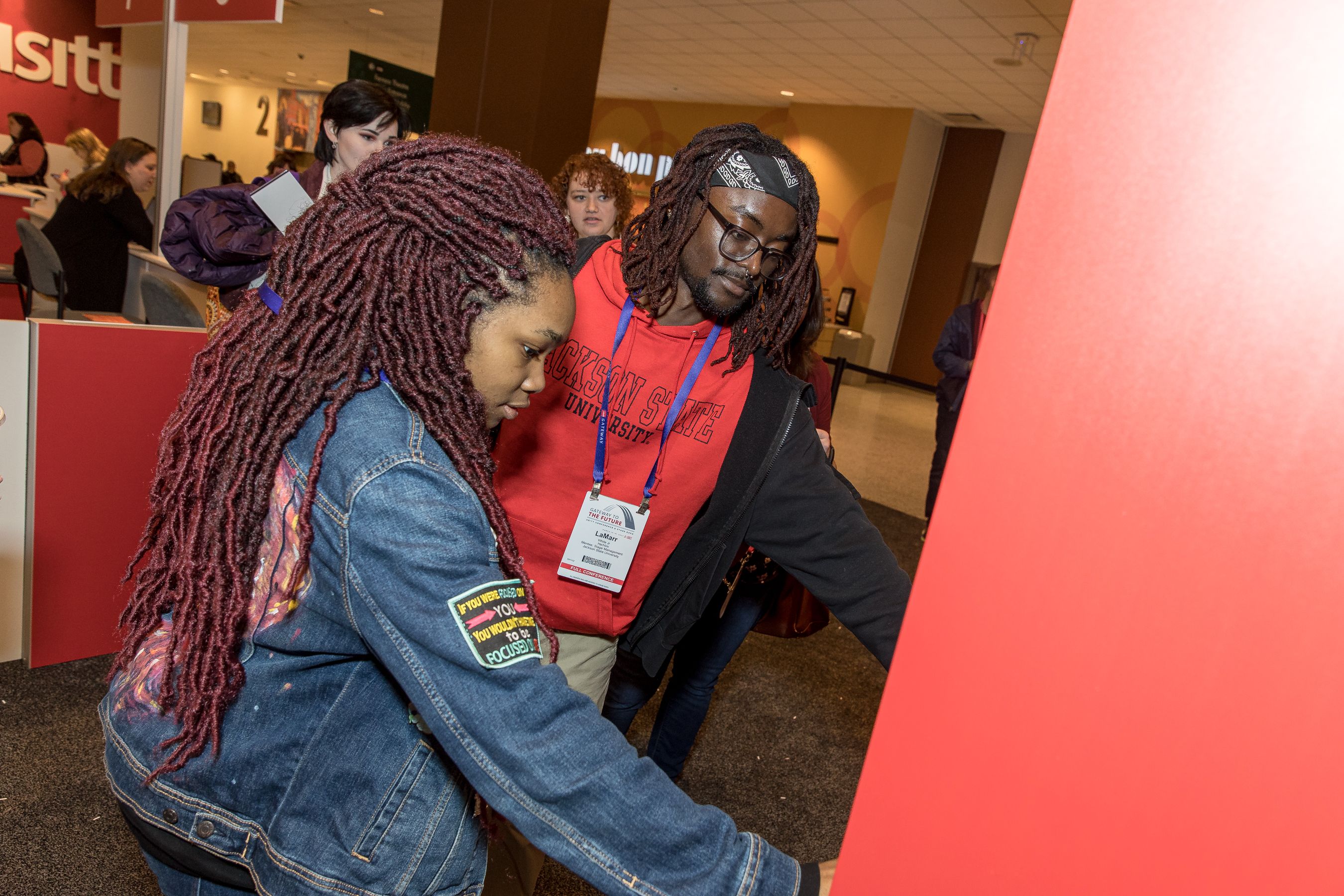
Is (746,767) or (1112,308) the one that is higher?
(1112,308)

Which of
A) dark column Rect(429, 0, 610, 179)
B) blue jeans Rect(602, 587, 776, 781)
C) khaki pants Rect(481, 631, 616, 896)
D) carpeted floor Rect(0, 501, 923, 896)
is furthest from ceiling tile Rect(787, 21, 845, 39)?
khaki pants Rect(481, 631, 616, 896)

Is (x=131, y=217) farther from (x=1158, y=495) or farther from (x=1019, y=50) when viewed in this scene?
(x=1019, y=50)

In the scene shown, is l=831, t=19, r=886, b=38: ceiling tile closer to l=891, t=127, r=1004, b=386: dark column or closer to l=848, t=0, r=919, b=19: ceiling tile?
l=848, t=0, r=919, b=19: ceiling tile

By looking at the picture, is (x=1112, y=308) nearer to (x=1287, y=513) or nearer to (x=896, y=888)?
(x=1287, y=513)

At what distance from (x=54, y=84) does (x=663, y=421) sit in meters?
9.76

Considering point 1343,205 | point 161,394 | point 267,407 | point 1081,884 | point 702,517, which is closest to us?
point 1343,205

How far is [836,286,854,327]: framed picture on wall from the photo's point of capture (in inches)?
465

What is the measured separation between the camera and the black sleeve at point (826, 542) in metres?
1.39

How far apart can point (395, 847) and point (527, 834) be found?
24 centimetres

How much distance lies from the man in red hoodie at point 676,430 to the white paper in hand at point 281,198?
1232 mm

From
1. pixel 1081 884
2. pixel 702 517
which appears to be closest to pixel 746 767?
pixel 702 517

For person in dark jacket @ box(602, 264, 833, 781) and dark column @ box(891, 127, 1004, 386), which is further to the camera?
dark column @ box(891, 127, 1004, 386)

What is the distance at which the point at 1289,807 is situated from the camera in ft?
1.96

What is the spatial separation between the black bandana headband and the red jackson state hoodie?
0.93 feet
